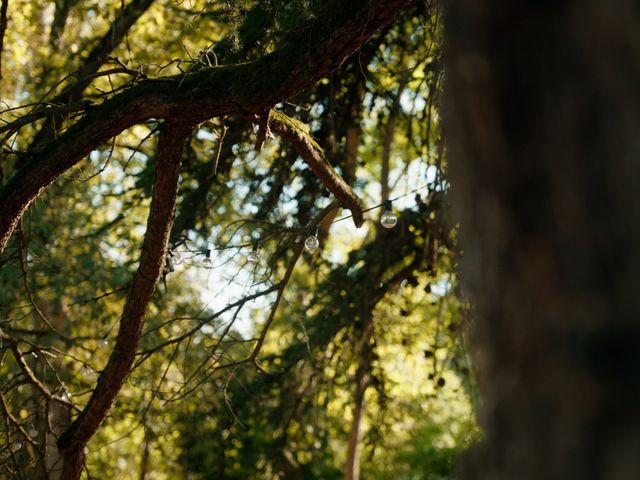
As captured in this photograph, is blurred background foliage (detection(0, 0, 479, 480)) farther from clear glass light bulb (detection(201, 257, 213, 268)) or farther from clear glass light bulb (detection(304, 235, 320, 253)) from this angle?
clear glass light bulb (detection(304, 235, 320, 253))

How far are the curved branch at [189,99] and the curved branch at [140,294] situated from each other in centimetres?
14

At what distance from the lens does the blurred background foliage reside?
→ 4215mm

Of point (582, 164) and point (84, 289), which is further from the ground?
point (84, 289)

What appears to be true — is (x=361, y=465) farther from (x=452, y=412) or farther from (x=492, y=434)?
(x=492, y=434)

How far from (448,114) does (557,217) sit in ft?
0.83

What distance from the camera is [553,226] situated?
0.90 m

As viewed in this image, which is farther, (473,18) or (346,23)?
(346,23)

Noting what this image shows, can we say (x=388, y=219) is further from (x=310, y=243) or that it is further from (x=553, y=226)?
(x=553, y=226)

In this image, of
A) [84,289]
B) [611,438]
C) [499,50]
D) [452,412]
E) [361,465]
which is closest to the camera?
[611,438]

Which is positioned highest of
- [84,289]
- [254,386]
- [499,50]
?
[84,289]

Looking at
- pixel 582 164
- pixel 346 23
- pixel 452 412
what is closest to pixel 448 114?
pixel 582 164

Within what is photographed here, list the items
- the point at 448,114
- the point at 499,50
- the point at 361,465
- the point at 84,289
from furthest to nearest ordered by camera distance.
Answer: the point at 361,465 → the point at 84,289 → the point at 448,114 → the point at 499,50

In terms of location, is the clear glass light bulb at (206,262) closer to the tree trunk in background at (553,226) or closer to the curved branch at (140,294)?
the curved branch at (140,294)

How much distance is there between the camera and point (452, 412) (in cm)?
1319
